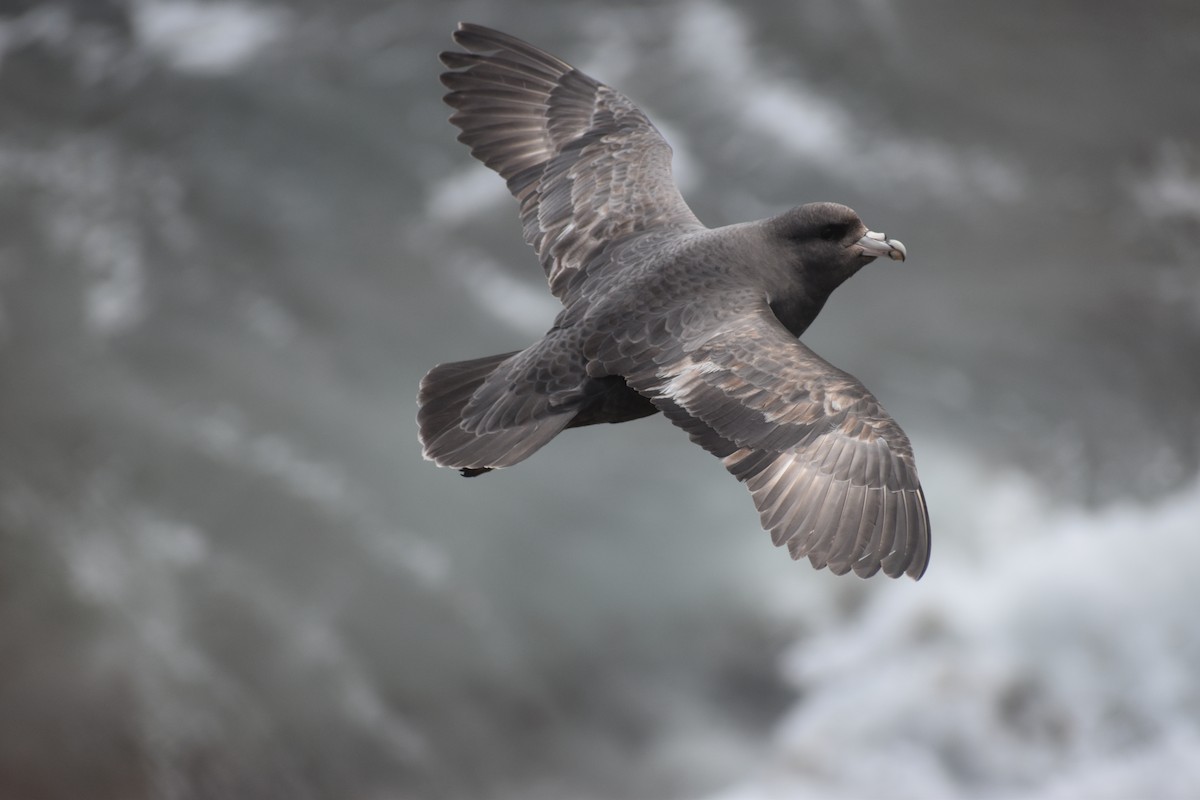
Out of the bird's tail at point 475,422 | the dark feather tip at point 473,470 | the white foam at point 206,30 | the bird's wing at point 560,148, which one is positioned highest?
the white foam at point 206,30

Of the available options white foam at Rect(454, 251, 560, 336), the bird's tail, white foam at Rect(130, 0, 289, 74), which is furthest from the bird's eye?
white foam at Rect(130, 0, 289, 74)

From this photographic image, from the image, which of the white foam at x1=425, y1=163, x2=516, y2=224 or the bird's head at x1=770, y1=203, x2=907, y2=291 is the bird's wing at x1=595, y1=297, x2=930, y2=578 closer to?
the bird's head at x1=770, y1=203, x2=907, y2=291

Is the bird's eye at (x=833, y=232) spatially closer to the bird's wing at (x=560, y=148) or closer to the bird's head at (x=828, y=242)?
the bird's head at (x=828, y=242)

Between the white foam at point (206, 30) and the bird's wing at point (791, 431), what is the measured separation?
1485 cm

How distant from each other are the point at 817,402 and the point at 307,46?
15.1 meters

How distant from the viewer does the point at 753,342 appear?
6301 mm

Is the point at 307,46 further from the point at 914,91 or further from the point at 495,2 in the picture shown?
the point at 914,91

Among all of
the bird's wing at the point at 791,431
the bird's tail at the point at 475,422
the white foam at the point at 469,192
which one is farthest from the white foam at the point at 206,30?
the bird's wing at the point at 791,431

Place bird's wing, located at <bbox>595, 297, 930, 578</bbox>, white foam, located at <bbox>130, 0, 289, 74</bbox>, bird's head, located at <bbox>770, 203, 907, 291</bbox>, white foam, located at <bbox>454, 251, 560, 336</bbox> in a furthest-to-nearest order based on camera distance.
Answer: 1. white foam, located at <bbox>130, 0, 289, 74</bbox>
2. white foam, located at <bbox>454, 251, 560, 336</bbox>
3. bird's head, located at <bbox>770, 203, 907, 291</bbox>
4. bird's wing, located at <bbox>595, 297, 930, 578</bbox>

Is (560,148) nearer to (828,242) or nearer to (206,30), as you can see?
(828,242)

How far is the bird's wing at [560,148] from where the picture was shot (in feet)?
24.2

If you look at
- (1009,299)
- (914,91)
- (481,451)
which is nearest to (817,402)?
(481,451)

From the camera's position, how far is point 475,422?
6.55m

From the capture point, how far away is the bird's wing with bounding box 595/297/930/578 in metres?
6.04
